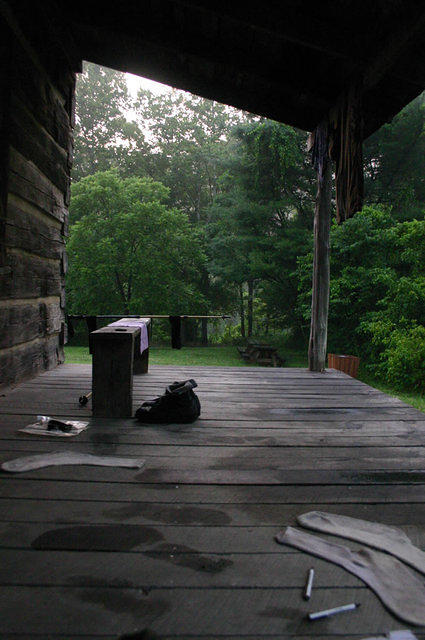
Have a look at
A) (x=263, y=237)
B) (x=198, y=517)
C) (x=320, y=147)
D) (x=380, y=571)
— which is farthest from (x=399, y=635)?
(x=263, y=237)

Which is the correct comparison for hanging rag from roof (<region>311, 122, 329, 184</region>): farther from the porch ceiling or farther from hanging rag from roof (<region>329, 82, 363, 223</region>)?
hanging rag from roof (<region>329, 82, 363, 223</region>)

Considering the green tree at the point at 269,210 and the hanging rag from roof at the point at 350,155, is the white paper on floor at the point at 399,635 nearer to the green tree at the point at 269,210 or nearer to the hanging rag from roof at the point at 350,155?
the hanging rag from roof at the point at 350,155

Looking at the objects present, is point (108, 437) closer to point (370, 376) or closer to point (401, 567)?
point (401, 567)

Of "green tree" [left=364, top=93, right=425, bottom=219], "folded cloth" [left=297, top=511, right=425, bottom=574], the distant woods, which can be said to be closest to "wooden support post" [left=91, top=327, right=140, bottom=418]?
"folded cloth" [left=297, top=511, right=425, bottom=574]

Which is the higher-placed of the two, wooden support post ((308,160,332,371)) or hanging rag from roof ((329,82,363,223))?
hanging rag from roof ((329,82,363,223))

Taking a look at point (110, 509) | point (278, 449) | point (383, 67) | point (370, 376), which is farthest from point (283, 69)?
point (370, 376)

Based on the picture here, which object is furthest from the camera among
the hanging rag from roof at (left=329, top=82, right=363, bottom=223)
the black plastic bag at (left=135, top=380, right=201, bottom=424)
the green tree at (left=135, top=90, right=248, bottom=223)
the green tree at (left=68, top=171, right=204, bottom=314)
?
the green tree at (left=135, top=90, right=248, bottom=223)

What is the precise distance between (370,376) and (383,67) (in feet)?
30.6

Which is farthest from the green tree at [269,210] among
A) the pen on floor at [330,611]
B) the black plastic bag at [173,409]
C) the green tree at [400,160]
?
the pen on floor at [330,611]

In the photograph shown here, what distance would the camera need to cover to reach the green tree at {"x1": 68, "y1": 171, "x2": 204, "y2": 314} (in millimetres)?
15773

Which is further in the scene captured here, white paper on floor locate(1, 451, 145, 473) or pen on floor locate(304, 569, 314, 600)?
white paper on floor locate(1, 451, 145, 473)

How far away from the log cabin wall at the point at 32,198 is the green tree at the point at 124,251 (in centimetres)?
979

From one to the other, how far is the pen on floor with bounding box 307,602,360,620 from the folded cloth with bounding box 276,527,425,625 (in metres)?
0.10

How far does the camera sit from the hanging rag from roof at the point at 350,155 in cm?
430
